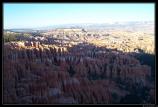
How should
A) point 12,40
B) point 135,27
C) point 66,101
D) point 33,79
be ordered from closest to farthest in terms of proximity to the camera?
point 66,101, point 33,79, point 12,40, point 135,27

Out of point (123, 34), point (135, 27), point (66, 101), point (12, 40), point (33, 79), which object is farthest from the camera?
point (123, 34)

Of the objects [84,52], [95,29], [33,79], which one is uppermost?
[95,29]

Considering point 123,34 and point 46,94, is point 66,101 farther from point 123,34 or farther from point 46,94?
point 123,34

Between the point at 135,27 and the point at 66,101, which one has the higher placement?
the point at 135,27

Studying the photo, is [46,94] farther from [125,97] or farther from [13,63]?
[125,97]

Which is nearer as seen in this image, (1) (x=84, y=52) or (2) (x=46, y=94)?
(2) (x=46, y=94)

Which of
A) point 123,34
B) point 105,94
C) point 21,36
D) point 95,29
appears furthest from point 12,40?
point 123,34

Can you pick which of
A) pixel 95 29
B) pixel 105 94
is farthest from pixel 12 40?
pixel 105 94
